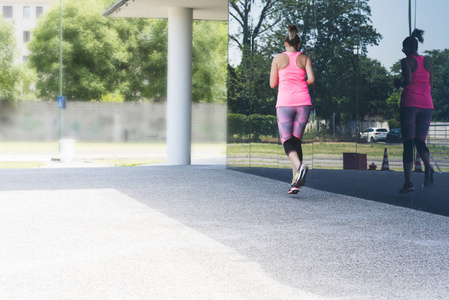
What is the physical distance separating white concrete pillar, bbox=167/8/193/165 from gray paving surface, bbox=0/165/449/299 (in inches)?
313

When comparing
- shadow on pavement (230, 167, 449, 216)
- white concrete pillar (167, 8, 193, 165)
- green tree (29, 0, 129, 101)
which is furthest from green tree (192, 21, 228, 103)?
shadow on pavement (230, 167, 449, 216)

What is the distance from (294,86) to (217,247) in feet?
13.6

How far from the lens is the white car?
856cm

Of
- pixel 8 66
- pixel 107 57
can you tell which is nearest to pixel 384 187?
pixel 107 57

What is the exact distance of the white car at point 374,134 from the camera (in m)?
8.56

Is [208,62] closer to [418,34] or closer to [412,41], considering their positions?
[412,41]

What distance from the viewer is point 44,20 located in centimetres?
4722

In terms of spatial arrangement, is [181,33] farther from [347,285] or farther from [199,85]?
[199,85]

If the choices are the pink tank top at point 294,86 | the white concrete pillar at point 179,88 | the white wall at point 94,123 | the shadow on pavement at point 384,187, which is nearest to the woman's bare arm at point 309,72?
the pink tank top at point 294,86

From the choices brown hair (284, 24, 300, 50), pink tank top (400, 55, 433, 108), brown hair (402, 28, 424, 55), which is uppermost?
brown hair (284, 24, 300, 50)

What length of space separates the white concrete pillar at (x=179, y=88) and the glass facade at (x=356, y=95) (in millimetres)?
4891

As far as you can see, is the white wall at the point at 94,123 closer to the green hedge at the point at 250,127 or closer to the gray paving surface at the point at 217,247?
the green hedge at the point at 250,127

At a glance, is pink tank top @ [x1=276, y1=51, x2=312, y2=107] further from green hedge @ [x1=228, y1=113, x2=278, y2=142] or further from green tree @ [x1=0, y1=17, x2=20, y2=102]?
green tree @ [x1=0, y1=17, x2=20, y2=102]

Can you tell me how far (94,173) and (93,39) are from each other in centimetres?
3340
